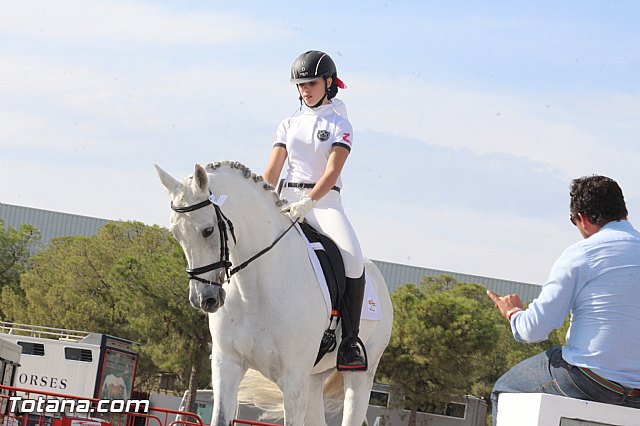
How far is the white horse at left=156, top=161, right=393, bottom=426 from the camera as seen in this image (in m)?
7.86

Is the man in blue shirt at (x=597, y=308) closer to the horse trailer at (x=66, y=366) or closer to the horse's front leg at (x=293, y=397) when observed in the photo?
the horse's front leg at (x=293, y=397)

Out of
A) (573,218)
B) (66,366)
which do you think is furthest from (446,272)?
(573,218)

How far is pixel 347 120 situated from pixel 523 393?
178 inches

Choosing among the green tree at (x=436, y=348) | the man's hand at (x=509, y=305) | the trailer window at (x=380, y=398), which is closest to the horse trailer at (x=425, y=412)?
the trailer window at (x=380, y=398)

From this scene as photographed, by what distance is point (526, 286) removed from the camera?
247 feet

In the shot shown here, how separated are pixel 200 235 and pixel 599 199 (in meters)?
3.15

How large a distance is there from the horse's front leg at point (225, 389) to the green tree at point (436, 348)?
125ft

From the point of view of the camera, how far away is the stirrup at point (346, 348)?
9352mm

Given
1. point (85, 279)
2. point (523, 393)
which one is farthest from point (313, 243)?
point (85, 279)

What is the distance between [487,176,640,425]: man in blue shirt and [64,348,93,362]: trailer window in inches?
1003

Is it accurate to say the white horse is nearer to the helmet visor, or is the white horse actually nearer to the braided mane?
the braided mane

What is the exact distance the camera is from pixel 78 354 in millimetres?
29922

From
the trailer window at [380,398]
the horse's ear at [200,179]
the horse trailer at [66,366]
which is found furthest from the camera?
the trailer window at [380,398]

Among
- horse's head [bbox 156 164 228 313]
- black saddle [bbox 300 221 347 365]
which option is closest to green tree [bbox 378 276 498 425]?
black saddle [bbox 300 221 347 365]
